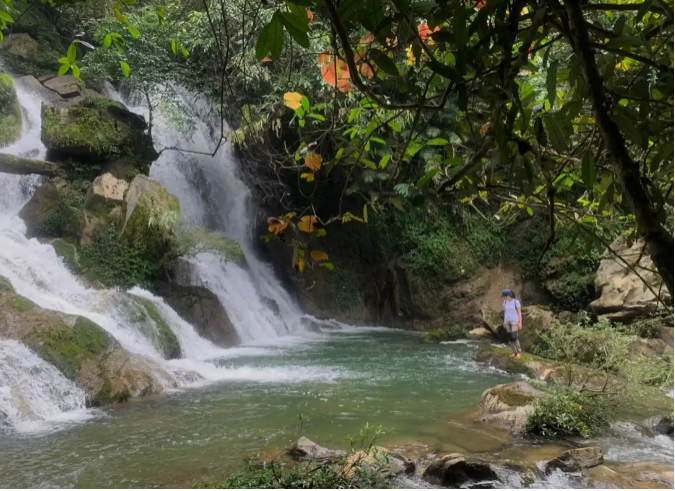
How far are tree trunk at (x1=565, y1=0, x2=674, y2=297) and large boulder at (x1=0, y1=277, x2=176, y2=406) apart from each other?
714 centimetres

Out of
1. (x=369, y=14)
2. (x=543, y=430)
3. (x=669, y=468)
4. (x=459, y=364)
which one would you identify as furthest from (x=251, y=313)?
(x=369, y=14)

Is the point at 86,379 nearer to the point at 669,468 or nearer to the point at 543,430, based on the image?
the point at 543,430

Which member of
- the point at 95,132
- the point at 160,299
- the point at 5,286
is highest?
the point at 95,132

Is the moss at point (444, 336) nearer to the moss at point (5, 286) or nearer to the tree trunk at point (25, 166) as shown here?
the moss at point (5, 286)

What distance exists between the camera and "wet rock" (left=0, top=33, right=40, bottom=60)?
14.7m

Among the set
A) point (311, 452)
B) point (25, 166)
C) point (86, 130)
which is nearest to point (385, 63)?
point (311, 452)

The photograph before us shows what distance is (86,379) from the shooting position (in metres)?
7.09

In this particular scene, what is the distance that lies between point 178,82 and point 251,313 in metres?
5.88

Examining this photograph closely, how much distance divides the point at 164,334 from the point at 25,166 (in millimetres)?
5187

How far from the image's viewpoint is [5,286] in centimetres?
842

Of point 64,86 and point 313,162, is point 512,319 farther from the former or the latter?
point 64,86

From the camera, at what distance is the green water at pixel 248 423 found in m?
4.71

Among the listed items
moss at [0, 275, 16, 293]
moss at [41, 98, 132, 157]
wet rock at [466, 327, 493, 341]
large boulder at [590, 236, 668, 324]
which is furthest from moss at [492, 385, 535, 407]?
moss at [41, 98, 132, 157]

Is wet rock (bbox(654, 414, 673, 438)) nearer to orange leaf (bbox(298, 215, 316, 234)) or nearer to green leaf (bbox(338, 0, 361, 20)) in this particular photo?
orange leaf (bbox(298, 215, 316, 234))
